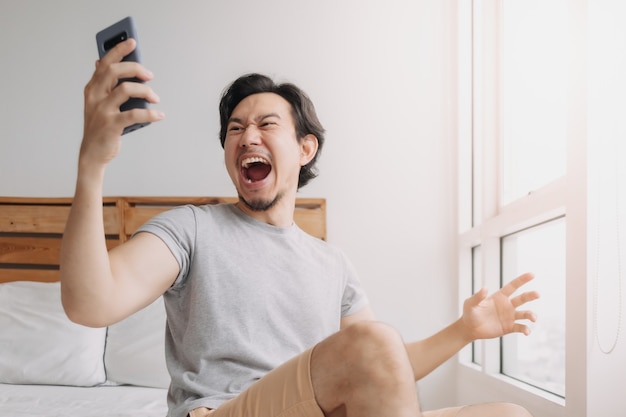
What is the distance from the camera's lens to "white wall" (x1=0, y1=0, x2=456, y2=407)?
2973mm

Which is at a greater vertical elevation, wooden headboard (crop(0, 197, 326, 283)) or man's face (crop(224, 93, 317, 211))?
man's face (crop(224, 93, 317, 211))

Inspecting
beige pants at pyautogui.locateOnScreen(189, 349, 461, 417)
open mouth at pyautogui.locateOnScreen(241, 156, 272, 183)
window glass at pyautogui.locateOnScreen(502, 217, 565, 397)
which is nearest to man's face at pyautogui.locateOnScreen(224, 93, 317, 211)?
open mouth at pyautogui.locateOnScreen(241, 156, 272, 183)

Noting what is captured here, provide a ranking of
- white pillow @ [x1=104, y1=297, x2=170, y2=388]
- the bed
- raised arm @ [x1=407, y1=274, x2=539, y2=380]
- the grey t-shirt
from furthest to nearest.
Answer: white pillow @ [x1=104, y1=297, x2=170, y2=388] < the bed < raised arm @ [x1=407, y1=274, x2=539, y2=380] < the grey t-shirt

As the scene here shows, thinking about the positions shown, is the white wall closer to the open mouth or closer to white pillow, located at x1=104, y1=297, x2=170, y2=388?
white pillow, located at x1=104, y1=297, x2=170, y2=388

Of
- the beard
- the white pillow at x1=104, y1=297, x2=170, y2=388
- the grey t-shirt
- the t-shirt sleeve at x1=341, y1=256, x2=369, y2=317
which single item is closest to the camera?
the grey t-shirt

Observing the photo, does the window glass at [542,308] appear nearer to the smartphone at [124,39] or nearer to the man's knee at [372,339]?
the man's knee at [372,339]

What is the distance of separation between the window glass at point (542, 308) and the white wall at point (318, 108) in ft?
1.96

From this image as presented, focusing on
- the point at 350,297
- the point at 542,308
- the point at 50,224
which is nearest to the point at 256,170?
the point at 350,297

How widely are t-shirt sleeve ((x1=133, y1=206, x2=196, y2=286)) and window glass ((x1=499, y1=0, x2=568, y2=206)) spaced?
997mm

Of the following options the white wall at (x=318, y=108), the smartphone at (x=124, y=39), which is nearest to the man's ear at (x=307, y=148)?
the smartphone at (x=124, y=39)

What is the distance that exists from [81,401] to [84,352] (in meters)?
0.30

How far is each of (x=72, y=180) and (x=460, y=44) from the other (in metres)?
1.76

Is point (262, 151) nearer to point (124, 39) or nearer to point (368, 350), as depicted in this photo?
point (124, 39)

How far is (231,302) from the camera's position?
132 cm
